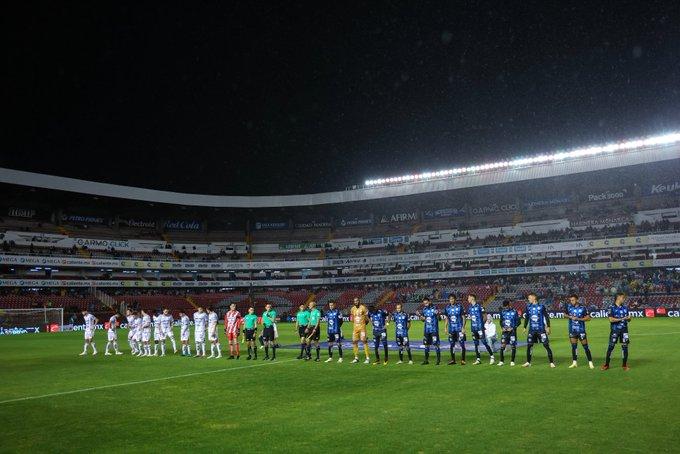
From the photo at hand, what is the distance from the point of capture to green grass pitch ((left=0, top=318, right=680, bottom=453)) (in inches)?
347

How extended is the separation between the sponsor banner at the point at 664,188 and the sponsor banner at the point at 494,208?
16.0 meters

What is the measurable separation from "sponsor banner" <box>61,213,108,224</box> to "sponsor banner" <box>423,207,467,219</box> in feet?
155

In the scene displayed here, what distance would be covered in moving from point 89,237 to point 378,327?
62.6 metres

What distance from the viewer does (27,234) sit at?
65.9 m

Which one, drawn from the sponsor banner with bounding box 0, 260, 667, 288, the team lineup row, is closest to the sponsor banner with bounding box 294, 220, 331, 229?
the sponsor banner with bounding box 0, 260, 667, 288

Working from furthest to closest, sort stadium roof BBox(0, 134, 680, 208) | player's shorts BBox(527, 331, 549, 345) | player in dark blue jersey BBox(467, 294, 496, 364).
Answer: stadium roof BBox(0, 134, 680, 208), player in dark blue jersey BBox(467, 294, 496, 364), player's shorts BBox(527, 331, 549, 345)

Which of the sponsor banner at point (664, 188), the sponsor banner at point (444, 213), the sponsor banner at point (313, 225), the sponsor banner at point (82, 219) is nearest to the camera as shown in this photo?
the sponsor banner at point (664, 188)

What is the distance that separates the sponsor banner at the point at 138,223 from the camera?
77.5 metres

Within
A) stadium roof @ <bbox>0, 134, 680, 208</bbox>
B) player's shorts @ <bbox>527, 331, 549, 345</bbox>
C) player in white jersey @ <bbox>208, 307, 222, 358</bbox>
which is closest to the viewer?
player's shorts @ <bbox>527, 331, 549, 345</bbox>

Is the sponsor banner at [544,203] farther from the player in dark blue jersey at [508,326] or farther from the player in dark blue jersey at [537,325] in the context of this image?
the player in dark blue jersey at [537,325]

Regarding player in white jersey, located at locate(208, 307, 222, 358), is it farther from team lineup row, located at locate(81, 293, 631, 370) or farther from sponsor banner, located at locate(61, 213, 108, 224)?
sponsor banner, located at locate(61, 213, 108, 224)

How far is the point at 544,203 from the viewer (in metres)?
70.3

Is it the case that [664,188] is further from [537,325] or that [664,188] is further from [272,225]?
[537,325]

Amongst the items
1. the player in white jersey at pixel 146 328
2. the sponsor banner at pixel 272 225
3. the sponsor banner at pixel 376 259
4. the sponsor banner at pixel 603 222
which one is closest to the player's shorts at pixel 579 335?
the player in white jersey at pixel 146 328
